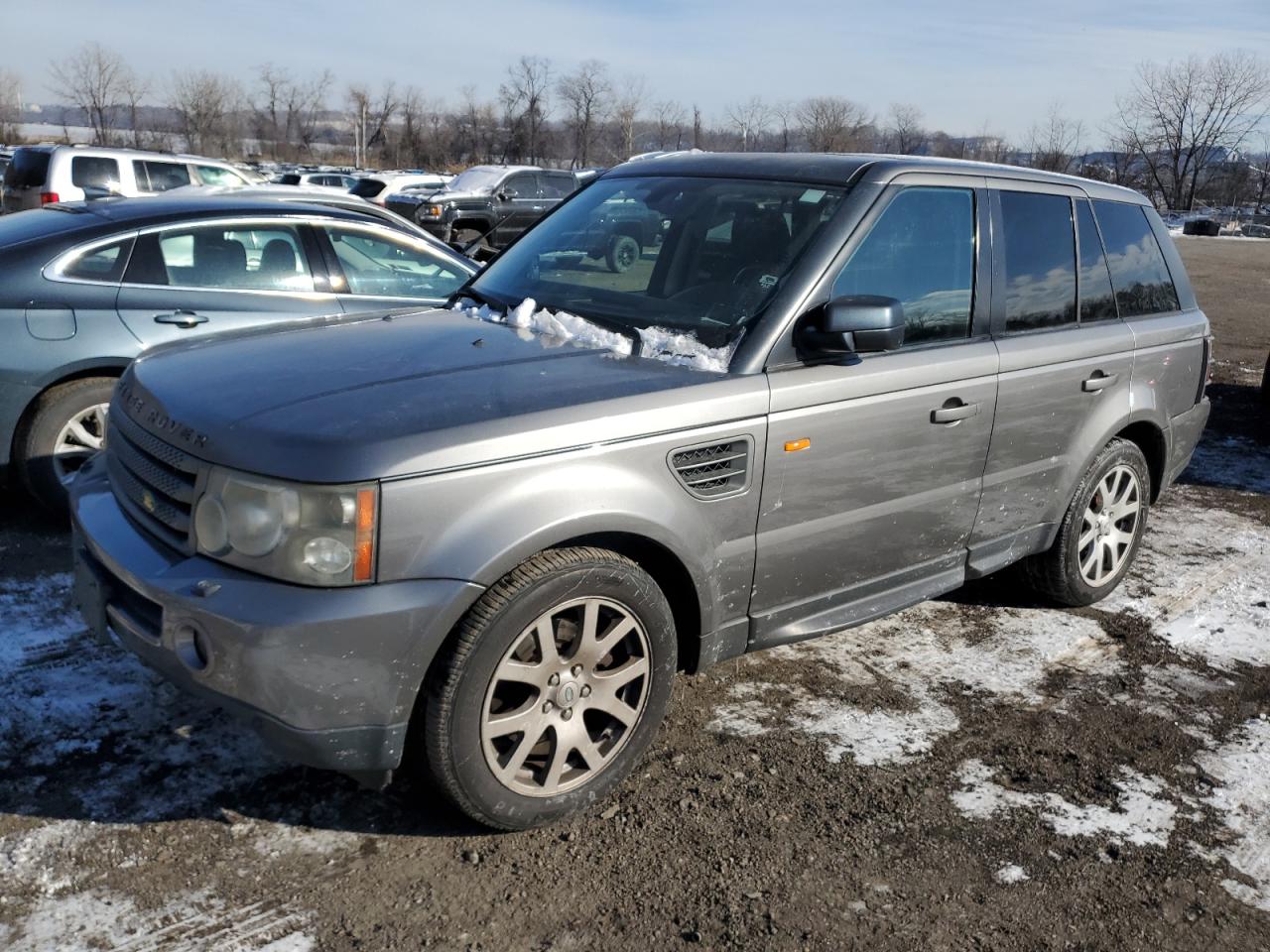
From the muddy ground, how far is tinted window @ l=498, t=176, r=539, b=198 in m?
19.2

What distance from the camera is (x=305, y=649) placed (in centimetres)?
264

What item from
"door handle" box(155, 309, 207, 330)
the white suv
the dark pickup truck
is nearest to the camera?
"door handle" box(155, 309, 207, 330)

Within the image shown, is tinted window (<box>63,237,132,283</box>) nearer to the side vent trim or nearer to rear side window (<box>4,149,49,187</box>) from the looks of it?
the side vent trim

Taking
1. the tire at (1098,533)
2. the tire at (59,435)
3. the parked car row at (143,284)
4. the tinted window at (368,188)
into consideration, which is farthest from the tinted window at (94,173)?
the tire at (1098,533)

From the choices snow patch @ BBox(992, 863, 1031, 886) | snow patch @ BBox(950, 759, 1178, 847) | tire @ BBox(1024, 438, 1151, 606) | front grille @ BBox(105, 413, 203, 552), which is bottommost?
snow patch @ BBox(992, 863, 1031, 886)

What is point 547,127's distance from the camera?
3226 inches

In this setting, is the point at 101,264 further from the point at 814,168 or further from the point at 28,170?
the point at 28,170

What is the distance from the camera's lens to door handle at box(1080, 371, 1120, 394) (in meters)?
4.54

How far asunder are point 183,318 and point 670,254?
2.74m

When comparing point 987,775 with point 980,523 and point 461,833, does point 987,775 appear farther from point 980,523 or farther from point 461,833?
point 461,833

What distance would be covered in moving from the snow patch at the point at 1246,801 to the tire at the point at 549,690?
173 centimetres

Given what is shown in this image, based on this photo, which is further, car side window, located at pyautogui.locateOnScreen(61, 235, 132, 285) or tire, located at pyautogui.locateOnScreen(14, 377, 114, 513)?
car side window, located at pyautogui.locateOnScreen(61, 235, 132, 285)

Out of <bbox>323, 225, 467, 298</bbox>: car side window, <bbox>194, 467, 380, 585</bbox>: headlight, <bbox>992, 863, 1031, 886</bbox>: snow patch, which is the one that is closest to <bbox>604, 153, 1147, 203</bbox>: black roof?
<bbox>323, 225, 467, 298</bbox>: car side window

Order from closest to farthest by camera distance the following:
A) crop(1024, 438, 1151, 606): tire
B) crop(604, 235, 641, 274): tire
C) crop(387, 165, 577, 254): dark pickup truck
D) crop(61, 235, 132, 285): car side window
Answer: crop(604, 235, 641, 274): tire, crop(1024, 438, 1151, 606): tire, crop(61, 235, 132, 285): car side window, crop(387, 165, 577, 254): dark pickup truck
